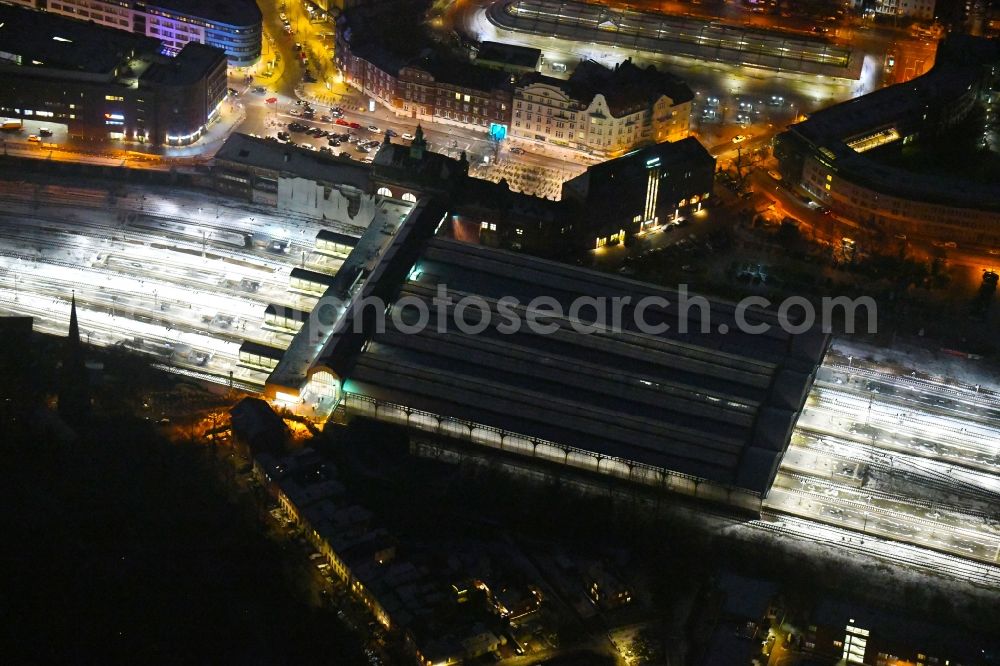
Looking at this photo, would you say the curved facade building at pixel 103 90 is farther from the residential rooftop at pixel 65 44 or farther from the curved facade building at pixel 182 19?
the curved facade building at pixel 182 19

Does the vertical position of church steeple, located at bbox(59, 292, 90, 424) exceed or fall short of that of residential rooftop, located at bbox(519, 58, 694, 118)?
it falls short

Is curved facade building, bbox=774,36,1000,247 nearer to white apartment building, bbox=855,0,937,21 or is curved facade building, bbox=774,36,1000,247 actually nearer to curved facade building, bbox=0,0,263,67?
white apartment building, bbox=855,0,937,21

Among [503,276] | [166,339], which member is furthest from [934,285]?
[166,339]

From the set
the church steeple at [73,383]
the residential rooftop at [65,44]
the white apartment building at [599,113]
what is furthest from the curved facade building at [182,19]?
the church steeple at [73,383]

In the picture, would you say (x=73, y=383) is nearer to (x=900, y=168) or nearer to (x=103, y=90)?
(x=103, y=90)

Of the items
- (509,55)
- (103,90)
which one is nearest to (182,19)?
(103,90)

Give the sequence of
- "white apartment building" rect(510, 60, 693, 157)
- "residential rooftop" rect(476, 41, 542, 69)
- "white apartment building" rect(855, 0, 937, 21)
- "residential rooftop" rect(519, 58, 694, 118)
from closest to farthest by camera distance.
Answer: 1. "white apartment building" rect(510, 60, 693, 157)
2. "residential rooftop" rect(519, 58, 694, 118)
3. "residential rooftop" rect(476, 41, 542, 69)
4. "white apartment building" rect(855, 0, 937, 21)

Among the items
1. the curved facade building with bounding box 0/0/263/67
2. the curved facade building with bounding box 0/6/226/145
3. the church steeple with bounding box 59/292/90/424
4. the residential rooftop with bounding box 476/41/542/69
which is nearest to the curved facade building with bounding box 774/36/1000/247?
the residential rooftop with bounding box 476/41/542/69

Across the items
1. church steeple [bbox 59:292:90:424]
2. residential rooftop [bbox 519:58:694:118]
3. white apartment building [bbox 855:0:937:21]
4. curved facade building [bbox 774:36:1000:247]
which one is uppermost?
white apartment building [bbox 855:0:937:21]

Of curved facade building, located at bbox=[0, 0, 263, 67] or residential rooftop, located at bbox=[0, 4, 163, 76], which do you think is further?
curved facade building, located at bbox=[0, 0, 263, 67]
